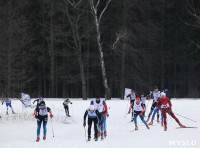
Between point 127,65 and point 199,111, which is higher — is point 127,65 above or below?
above

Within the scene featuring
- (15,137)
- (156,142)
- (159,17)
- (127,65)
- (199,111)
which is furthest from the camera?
(159,17)

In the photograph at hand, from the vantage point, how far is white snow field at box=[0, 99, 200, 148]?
45.0 ft

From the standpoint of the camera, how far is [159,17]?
41938 millimetres

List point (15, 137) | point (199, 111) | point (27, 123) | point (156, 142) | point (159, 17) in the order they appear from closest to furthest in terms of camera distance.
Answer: point (156, 142)
point (15, 137)
point (27, 123)
point (199, 111)
point (159, 17)

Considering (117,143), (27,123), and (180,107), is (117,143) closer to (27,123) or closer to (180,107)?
(27,123)

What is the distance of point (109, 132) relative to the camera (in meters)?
18.6

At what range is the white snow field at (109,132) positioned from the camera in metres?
13.7

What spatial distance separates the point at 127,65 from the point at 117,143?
2428 cm

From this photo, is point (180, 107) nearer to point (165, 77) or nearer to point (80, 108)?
point (80, 108)

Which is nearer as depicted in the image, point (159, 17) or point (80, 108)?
point (80, 108)

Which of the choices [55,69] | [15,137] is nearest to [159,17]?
[55,69]

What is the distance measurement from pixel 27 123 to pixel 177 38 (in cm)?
2620

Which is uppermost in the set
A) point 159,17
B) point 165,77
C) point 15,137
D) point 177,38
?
point 159,17

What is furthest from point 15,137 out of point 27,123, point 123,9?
point 123,9
